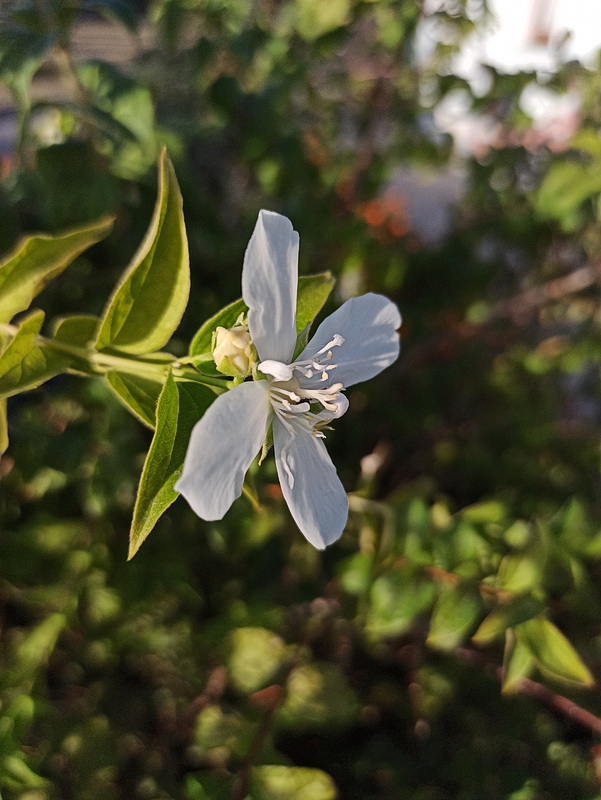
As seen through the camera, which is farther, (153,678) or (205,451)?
(153,678)

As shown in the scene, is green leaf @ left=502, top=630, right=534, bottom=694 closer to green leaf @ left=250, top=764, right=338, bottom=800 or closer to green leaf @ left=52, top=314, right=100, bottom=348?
green leaf @ left=250, top=764, right=338, bottom=800

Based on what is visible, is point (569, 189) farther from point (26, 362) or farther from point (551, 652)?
point (26, 362)

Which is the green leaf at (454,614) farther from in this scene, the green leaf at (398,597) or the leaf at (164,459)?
the leaf at (164,459)

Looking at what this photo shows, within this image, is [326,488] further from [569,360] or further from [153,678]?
[569,360]

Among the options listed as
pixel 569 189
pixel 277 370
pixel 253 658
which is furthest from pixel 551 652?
pixel 569 189

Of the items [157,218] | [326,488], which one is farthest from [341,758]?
[157,218]

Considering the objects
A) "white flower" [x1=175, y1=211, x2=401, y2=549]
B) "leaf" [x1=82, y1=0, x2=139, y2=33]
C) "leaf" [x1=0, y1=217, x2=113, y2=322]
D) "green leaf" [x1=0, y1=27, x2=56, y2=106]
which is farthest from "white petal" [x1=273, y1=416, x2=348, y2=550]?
"leaf" [x1=82, y1=0, x2=139, y2=33]
